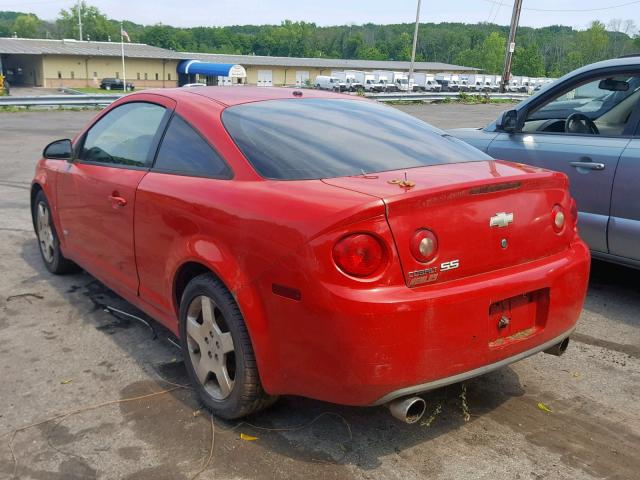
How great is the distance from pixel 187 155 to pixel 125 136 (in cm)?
89

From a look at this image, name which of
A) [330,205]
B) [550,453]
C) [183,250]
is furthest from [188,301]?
[550,453]

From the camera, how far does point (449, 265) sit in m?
2.56

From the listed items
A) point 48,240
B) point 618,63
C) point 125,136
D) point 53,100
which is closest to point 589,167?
point 618,63

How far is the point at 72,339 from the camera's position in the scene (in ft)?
13.1

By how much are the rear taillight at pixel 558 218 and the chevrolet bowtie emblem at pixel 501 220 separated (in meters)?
0.34

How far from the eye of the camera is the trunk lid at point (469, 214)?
249cm

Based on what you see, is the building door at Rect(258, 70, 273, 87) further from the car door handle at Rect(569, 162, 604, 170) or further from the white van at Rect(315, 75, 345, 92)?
the car door handle at Rect(569, 162, 604, 170)

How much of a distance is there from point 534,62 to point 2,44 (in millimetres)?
81486

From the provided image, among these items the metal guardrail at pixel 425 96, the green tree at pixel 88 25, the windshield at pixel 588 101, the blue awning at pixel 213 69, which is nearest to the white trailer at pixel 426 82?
the blue awning at pixel 213 69

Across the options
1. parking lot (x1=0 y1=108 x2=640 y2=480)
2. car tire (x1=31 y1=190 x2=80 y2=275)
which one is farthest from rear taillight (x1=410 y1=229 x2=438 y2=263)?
car tire (x1=31 y1=190 x2=80 y2=275)

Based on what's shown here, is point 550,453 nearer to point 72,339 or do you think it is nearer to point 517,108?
point 72,339

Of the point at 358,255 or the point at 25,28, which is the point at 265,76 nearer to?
the point at 358,255

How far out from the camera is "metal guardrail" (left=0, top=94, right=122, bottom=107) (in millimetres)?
21656

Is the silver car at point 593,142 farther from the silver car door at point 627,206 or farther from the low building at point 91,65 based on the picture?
the low building at point 91,65
